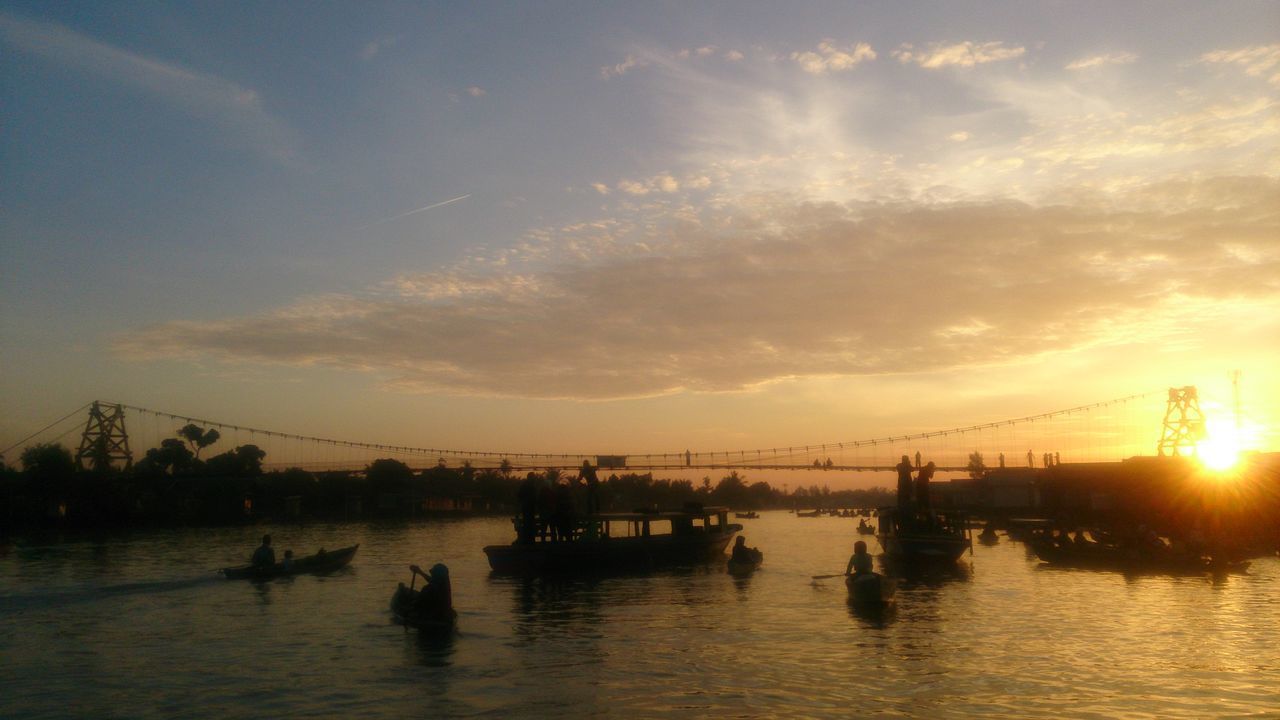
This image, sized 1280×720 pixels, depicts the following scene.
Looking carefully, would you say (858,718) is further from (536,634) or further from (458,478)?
(458,478)

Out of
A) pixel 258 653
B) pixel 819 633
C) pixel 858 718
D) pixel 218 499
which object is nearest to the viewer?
pixel 858 718

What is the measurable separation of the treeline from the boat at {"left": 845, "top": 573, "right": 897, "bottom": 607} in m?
58.3

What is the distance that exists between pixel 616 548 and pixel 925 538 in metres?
15.5

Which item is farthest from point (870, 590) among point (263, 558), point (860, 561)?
point (263, 558)

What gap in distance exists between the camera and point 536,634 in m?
25.8

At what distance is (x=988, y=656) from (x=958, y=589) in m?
16.7

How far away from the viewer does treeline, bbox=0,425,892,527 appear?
11050 centimetres

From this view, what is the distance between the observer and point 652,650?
23172 mm

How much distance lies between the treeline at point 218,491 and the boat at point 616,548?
130 ft

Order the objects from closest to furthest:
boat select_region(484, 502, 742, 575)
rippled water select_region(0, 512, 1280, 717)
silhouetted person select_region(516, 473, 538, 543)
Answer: rippled water select_region(0, 512, 1280, 717), silhouetted person select_region(516, 473, 538, 543), boat select_region(484, 502, 742, 575)

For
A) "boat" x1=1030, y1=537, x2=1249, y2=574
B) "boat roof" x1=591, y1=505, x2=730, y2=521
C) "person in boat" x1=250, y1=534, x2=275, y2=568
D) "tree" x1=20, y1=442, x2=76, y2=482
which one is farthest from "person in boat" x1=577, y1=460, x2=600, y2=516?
"tree" x1=20, y1=442, x2=76, y2=482

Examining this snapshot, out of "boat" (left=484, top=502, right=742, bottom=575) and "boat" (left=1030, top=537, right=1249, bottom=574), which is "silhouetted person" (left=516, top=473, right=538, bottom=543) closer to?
"boat" (left=484, top=502, right=742, bottom=575)

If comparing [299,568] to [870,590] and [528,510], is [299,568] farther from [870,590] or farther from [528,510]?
[870,590]

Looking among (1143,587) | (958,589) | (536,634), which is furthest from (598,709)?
(1143,587)
